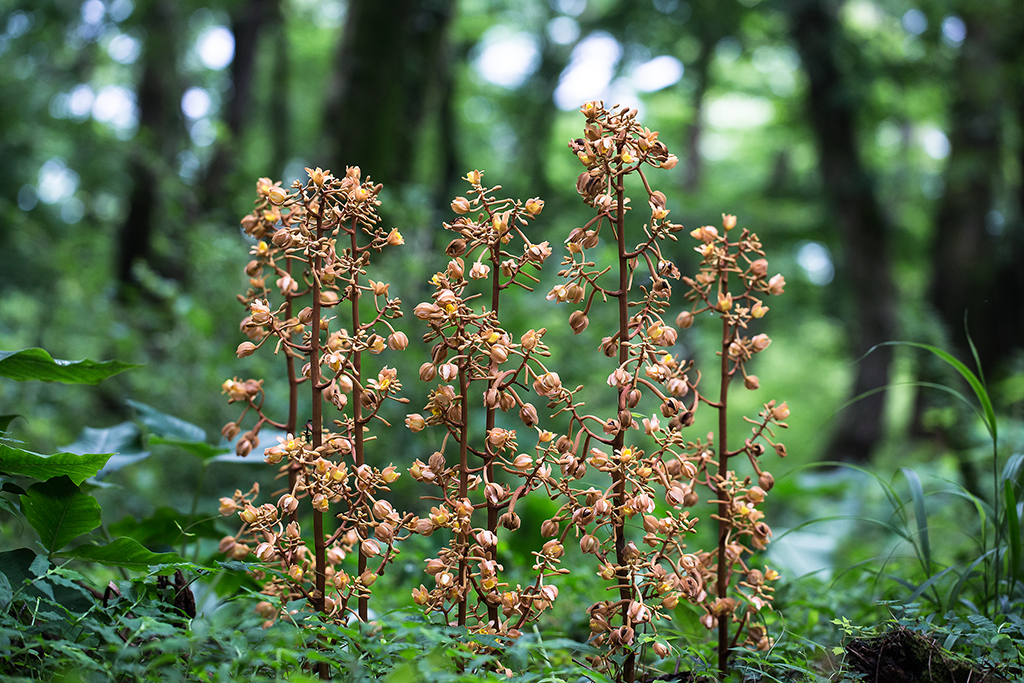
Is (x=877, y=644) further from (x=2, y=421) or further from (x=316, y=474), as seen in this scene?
(x=2, y=421)

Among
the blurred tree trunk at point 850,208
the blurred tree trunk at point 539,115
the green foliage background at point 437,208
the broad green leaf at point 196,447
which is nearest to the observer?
the broad green leaf at point 196,447

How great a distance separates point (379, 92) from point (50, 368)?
125 inches

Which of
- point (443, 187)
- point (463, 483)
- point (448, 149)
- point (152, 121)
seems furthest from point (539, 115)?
point (463, 483)

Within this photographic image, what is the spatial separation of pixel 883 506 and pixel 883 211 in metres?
4.02

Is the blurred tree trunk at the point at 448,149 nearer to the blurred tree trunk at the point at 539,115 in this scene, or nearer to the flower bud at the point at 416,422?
the blurred tree trunk at the point at 539,115

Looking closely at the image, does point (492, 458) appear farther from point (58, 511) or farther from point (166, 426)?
point (166, 426)

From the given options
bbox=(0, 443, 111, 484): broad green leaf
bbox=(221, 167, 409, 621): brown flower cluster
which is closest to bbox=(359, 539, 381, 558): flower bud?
bbox=(221, 167, 409, 621): brown flower cluster

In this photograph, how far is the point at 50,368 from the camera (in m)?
1.30

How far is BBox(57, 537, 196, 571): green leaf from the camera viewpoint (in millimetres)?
1137

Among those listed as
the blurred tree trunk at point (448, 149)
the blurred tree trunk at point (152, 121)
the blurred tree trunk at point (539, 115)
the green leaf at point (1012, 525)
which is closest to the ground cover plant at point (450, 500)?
the green leaf at point (1012, 525)

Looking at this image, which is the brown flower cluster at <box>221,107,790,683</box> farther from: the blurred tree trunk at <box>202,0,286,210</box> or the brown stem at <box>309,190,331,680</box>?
the blurred tree trunk at <box>202,0,286,210</box>

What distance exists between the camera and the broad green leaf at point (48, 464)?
110 cm

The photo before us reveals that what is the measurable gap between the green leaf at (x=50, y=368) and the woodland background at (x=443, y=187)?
1.39 meters

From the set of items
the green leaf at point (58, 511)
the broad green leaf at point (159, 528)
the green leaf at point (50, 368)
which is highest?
the green leaf at point (50, 368)
